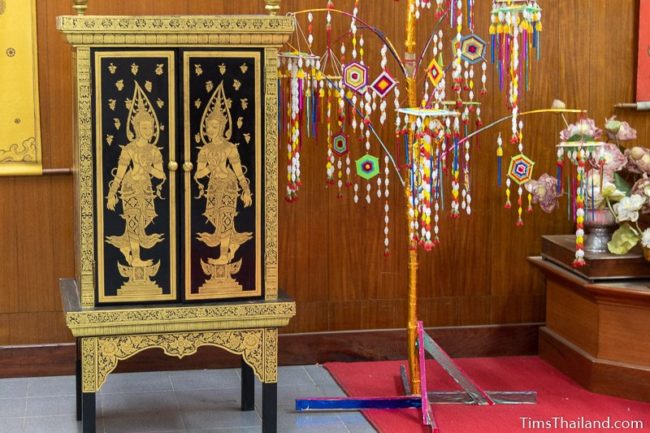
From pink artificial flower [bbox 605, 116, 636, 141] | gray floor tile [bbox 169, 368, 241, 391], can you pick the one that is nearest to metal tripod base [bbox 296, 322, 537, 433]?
gray floor tile [bbox 169, 368, 241, 391]

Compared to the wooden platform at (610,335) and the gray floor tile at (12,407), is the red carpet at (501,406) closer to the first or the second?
the wooden platform at (610,335)

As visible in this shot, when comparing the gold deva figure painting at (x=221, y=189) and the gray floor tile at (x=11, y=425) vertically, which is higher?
the gold deva figure painting at (x=221, y=189)

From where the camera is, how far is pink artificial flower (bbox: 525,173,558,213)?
16.5ft

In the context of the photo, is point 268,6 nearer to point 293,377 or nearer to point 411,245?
point 411,245

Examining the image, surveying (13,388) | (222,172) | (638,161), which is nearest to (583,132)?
(638,161)

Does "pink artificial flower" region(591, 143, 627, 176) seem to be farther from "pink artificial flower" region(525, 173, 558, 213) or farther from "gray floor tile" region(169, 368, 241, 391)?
"gray floor tile" region(169, 368, 241, 391)

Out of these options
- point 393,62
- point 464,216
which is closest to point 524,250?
point 464,216

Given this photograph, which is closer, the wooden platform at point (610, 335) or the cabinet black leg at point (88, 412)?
the cabinet black leg at point (88, 412)

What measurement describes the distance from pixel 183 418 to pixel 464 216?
1.74 m

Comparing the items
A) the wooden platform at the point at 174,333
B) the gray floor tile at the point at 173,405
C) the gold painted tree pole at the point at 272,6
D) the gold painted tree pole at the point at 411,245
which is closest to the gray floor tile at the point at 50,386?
the gray floor tile at the point at 173,405

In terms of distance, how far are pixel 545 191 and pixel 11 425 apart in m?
2.51

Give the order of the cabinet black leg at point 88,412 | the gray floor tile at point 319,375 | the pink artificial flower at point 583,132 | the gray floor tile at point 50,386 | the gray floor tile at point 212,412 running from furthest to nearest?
the gray floor tile at point 319,375 < the gray floor tile at point 50,386 < the pink artificial flower at point 583,132 < the gray floor tile at point 212,412 < the cabinet black leg at point 88,412

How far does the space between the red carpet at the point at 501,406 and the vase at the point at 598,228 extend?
0.62 meters

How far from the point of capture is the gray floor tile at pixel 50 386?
4.81 meters
